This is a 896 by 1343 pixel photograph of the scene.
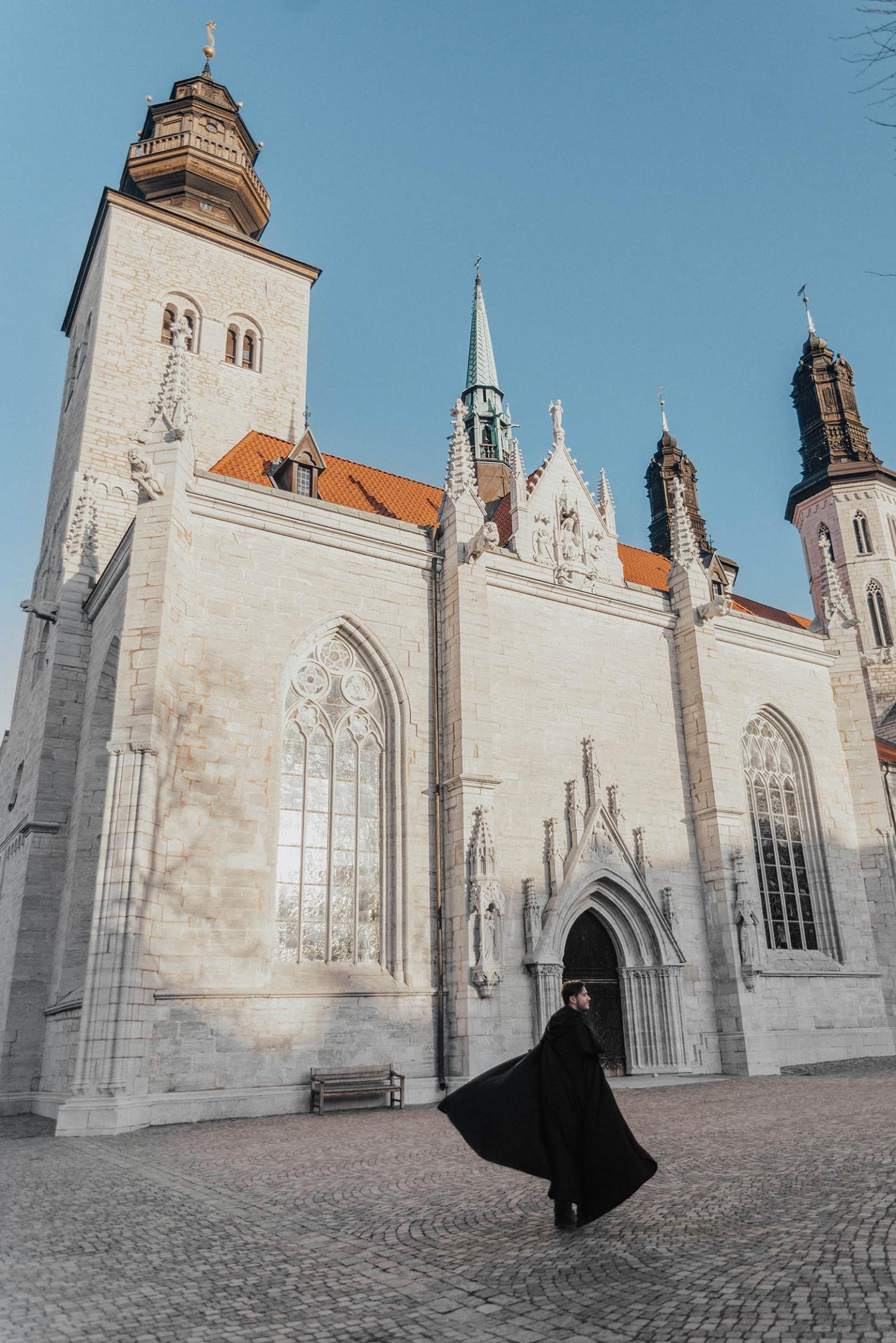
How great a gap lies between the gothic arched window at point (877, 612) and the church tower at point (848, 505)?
3cm

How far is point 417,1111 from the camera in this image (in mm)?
12289

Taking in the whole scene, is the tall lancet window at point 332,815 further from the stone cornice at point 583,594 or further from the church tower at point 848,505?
the church tower at point 848,505

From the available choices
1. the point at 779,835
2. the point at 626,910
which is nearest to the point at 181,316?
the point at 626,910

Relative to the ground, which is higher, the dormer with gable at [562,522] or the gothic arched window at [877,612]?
the gothic arched window at [877,612]

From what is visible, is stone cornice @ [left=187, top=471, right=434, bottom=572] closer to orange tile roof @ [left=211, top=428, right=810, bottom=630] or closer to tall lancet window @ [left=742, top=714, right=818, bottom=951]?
orange tile roof @ [left=211, top=428, right=810, bottom=630]

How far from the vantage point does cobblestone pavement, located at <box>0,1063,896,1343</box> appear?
3.65 m

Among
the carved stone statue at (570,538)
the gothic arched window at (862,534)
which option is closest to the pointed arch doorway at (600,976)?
the carved stone statue at (570,538)

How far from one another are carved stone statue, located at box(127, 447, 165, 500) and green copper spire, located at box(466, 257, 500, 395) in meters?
24.1

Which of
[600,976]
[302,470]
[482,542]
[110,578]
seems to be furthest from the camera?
[302,470]

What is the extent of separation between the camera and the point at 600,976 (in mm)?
16188

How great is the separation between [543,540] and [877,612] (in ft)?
77.9

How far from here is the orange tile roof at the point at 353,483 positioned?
18.4 meters

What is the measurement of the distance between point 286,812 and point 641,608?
28.3ft

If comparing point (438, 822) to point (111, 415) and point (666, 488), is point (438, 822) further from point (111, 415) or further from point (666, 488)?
point (666, 488)
